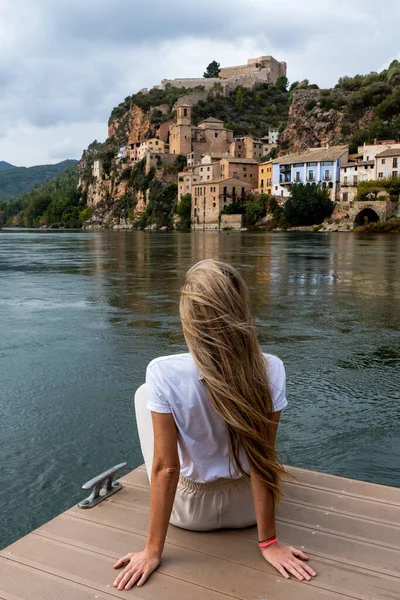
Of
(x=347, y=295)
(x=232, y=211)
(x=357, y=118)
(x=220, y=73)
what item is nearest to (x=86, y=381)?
(x=347, y=295)

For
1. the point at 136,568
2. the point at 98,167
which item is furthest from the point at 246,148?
the point at 136,568

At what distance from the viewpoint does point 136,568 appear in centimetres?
262

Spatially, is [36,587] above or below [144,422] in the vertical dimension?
below

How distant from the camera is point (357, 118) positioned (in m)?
90.1

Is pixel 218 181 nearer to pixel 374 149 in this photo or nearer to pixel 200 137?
pixel 374 149

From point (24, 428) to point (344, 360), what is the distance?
4902mm

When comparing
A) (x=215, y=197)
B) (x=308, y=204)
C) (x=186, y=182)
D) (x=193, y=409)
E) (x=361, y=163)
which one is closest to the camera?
(x=193, y=409)

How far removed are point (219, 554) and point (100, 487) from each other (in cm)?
99

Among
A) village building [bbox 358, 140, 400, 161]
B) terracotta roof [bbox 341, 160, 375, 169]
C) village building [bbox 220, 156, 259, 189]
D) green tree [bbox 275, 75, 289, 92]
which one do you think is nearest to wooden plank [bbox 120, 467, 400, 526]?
terracotta roof [bbox 341, 160, 375, 169]

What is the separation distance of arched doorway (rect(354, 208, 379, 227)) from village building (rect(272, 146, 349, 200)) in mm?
6068

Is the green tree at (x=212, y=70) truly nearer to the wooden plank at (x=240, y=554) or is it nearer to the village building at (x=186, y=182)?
the village building at (x=186, y=182)

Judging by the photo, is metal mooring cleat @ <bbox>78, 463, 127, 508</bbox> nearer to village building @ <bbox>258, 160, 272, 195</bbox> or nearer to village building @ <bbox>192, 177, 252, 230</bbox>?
village building @ <bbox>258, 160, 272, 195</bbox>

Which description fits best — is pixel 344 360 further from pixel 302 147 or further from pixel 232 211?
pixel 302 147

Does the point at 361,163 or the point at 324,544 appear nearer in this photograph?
the point at 324,544
